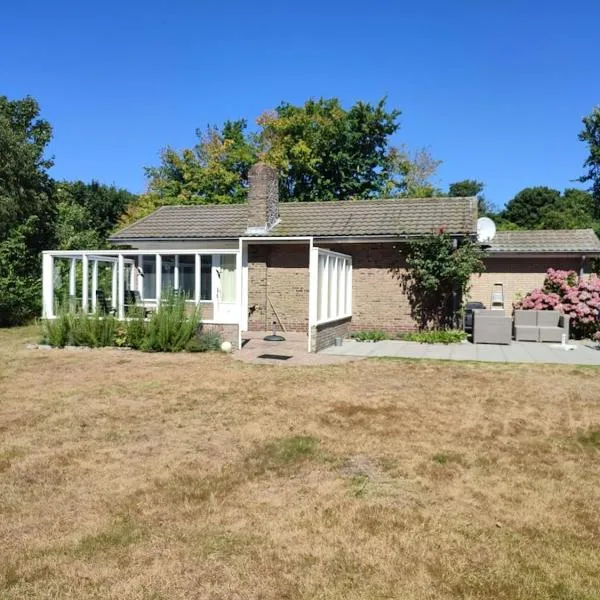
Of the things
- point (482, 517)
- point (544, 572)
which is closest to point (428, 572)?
point (544, 572)

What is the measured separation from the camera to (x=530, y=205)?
54.0 metres

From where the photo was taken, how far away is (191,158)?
3703cm

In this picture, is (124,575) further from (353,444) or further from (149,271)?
(149,271)

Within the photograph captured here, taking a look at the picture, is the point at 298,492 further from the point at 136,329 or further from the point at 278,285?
the point at 278,285

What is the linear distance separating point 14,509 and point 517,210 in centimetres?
5633

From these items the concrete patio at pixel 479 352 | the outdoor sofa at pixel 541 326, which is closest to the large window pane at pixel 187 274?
A: the concrete patio at pixel 479 352

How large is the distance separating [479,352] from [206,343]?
6501 millimetres

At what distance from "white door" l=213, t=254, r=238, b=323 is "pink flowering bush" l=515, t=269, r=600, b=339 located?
31.6 ft

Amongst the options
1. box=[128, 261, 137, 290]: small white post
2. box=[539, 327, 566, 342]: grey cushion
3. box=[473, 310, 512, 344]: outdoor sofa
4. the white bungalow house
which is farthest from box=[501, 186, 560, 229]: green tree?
box=[128, 261, 137, 290]: small white post

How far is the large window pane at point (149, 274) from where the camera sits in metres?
16.3

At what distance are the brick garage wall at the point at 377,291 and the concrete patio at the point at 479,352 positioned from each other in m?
1.05

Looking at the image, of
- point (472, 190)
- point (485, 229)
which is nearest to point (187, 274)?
point (485, 229)

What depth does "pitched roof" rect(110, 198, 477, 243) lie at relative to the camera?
15953 millimetres

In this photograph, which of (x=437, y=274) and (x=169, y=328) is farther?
(x=437, y=274)
